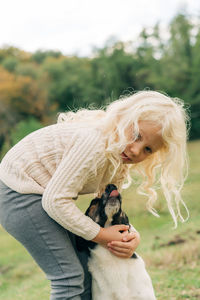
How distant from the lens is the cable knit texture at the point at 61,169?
221 centimetres

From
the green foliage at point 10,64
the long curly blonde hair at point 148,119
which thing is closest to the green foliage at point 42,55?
the green foliage at point 10,64

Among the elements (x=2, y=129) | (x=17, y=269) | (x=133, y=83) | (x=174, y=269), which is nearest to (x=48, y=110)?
(x=2, y=129)

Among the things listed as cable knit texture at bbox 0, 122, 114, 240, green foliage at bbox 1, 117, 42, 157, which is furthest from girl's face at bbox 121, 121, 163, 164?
green foliage at bbox 1, 117, 42, 157

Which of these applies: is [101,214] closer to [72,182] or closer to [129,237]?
[129,237]

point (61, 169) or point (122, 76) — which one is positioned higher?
point (61, 169)

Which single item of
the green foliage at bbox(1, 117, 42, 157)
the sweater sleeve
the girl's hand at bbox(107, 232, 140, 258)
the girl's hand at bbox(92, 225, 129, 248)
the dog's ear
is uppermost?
the sweater sleeve

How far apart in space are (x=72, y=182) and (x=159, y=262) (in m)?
3.12

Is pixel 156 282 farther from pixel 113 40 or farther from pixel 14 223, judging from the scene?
pixel 113 40

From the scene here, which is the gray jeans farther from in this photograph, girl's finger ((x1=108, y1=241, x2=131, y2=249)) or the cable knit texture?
girl's finger ((x1=108, y1=241, x2=131, y2=249))

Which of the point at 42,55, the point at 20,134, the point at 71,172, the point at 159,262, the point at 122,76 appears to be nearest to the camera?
the point at 71,172

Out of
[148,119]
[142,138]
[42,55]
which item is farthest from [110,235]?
[42,55]

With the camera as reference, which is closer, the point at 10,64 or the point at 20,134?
the point at 20,134

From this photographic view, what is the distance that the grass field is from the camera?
4.00 metres

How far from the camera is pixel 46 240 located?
7.59 feet
